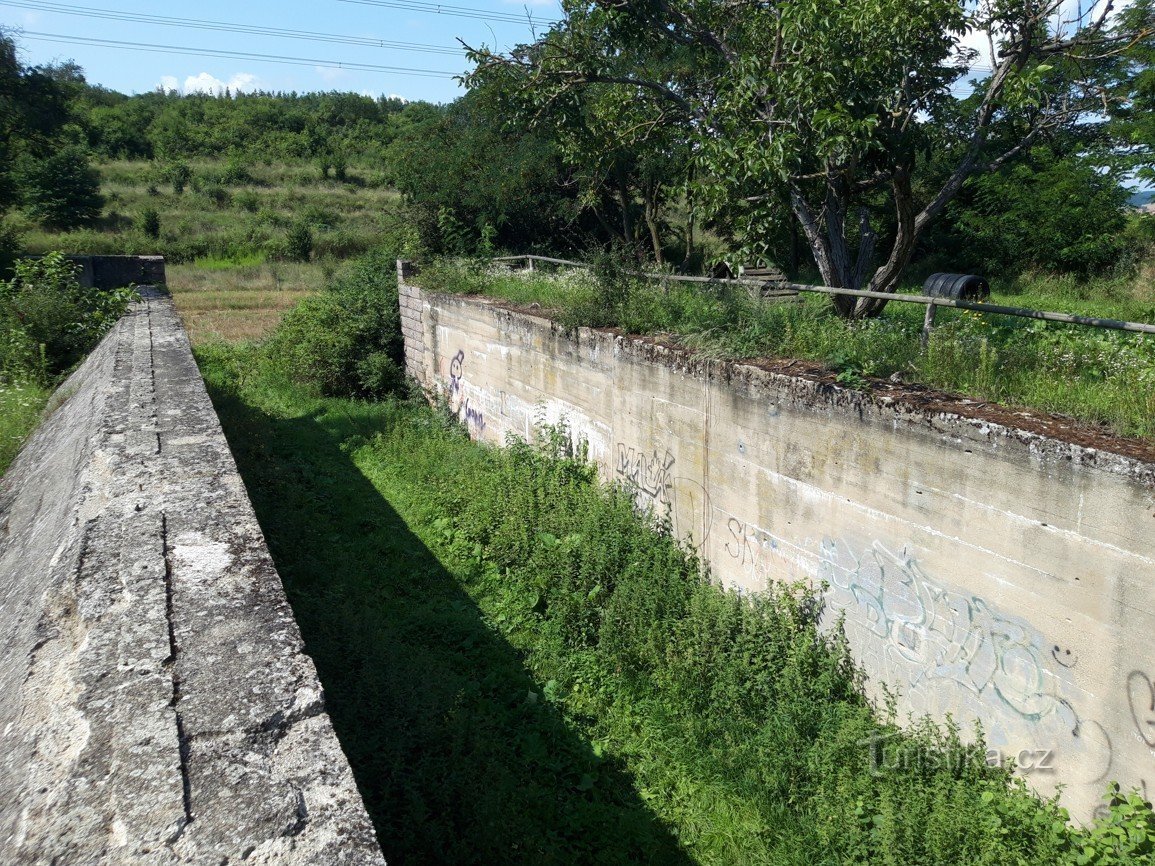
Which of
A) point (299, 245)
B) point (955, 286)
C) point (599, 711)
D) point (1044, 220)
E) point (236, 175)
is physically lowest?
point (599, 711)

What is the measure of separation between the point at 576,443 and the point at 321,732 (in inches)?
246

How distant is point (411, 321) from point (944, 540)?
10.8 metres

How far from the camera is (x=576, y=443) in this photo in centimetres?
836

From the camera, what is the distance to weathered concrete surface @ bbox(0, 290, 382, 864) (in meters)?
1.82

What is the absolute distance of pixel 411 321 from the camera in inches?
528

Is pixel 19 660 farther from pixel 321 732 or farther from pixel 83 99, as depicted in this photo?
pixel 83 99

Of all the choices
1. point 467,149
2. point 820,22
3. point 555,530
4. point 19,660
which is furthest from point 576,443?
point 467,149

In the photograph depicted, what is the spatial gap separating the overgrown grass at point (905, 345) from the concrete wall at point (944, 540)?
1.41ft

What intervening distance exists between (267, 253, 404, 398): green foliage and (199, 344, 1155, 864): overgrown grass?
18.3ft

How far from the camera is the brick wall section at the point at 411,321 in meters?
13.0

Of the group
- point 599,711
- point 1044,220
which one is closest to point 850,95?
point 599,711

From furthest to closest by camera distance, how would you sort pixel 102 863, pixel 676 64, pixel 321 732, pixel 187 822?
pixel 676 64 → pixel 321 732 → pixel 187 822 → pixel 102 863

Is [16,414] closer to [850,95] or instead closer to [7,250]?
[850,95]

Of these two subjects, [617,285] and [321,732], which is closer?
[321,732]
